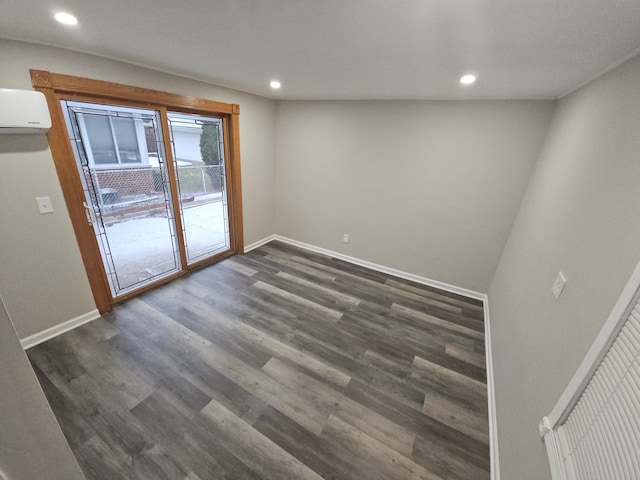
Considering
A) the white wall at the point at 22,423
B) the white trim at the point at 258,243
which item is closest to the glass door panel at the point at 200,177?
the white trim at the point at 258,243

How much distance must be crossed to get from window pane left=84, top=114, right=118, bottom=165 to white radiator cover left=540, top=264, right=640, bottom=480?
3.48 meters

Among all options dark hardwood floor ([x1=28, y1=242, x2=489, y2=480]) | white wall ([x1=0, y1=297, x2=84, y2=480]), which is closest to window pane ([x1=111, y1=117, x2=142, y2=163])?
dark hardwood floor ([x1=28, y1=242, x2=489, y2=480])

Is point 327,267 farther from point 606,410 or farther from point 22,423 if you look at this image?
point 22,423

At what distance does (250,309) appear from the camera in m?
2.67

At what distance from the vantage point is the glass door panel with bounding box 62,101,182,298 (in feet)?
7.15

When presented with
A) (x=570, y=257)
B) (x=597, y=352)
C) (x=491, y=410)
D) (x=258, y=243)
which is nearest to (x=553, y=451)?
(x=597, y=352)

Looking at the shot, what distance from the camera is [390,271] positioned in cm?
360

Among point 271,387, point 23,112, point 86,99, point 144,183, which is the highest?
point 86,99

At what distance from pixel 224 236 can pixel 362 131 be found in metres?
2.57

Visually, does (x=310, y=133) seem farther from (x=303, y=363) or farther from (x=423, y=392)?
(x=423, y=392)

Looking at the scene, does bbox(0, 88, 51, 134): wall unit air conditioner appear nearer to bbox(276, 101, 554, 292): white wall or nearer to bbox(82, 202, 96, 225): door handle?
bbox(82, 202, 96, 225): door handle

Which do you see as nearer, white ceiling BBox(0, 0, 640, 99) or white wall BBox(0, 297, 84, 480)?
white wall BBox(0, 297, 84, 480)

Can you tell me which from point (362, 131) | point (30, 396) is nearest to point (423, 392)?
point (30, 396)

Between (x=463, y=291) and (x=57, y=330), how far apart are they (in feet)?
14.0
